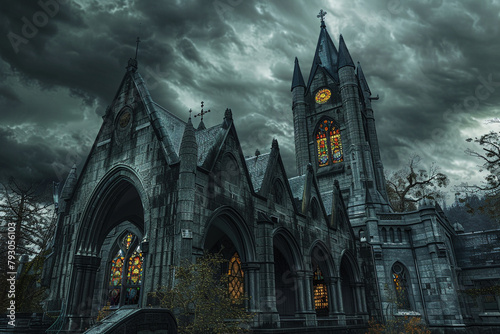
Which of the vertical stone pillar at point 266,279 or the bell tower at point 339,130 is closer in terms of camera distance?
the vertical stone pillar at point 266,279

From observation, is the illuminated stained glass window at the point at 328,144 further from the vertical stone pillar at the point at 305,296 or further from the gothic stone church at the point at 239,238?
the vertical stone pillar at the point at 305,296

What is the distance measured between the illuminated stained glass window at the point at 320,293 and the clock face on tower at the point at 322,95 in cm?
2655

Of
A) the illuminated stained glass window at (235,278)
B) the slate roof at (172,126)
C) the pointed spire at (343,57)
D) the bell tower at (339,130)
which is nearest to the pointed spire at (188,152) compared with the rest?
the slate roof at (172,126)

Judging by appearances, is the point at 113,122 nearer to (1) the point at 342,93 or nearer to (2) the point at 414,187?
(1) the point at 342,93

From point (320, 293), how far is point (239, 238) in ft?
44.0

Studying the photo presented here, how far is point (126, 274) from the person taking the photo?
2164 cm

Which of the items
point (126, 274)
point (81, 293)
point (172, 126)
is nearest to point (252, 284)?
point (81, 293)

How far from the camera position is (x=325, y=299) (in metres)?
26.5

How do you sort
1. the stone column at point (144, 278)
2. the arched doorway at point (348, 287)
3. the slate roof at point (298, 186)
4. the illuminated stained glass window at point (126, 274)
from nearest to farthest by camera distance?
the stone column at point (144, 278)
the illuminated stained glass window at point (126, 274)
the slate roof at point (298, 186)
the arched doorway at point (348, 287)

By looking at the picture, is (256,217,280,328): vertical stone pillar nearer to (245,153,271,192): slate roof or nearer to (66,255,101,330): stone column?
(245,153,271,192): slate roof

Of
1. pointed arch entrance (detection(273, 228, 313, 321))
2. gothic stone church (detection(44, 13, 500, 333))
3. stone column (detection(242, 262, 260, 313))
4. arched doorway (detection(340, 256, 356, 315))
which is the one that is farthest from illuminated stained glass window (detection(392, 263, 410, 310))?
stone column (detection(242, 262, 260, 313))

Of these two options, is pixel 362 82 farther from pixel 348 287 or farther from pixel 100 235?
pixel 100 235

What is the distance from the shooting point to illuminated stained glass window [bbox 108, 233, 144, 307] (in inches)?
821

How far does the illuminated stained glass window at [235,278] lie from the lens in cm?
1992
